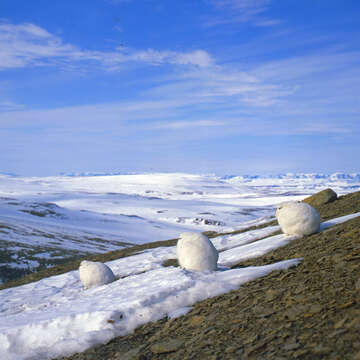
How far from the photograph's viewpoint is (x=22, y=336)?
9.64 metres

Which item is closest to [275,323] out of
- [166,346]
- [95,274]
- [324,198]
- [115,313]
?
[166,346]

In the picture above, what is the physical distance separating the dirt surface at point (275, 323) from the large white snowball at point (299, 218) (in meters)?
3.58

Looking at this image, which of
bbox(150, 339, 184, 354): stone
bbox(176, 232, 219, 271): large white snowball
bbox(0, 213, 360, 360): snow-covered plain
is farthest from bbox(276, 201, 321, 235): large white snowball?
bbox(150, 339, 184, 354): stone

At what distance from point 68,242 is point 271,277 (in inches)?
1801

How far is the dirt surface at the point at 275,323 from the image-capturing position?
6.27 m

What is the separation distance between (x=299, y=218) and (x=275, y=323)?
8.17 metres

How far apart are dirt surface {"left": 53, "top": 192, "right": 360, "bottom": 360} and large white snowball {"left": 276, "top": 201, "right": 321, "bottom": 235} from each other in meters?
3.58

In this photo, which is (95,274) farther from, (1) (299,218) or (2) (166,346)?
(2) (166,346)

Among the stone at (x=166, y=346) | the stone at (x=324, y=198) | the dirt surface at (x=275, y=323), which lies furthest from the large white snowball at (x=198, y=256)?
the stone at (x=324, y=198)

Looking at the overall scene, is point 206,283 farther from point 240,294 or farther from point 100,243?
point 100,243

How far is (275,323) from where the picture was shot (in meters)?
7.36

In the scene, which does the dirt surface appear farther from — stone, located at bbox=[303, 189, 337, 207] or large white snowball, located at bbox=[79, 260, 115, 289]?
stone, located at bbox=[303, 189, 337, 207]

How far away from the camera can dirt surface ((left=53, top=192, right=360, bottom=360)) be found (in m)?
6.27

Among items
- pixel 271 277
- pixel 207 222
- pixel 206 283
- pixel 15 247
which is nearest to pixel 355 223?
pixel 271 277
